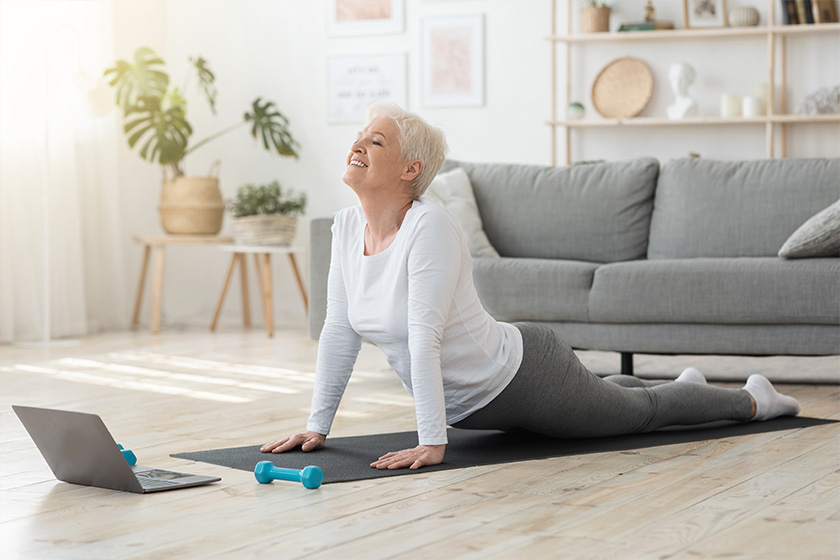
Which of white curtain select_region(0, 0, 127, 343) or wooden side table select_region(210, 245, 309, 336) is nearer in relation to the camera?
white curtain select_region(0, 0, 127, 343)

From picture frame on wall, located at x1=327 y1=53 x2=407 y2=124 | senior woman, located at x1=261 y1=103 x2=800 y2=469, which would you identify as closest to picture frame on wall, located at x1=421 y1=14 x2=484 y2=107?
picture frame on wall, located at x1=327 y1=53 x2=407 y2=124

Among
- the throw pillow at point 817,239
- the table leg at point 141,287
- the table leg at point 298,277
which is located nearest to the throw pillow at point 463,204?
the throw pillow at point 817,239

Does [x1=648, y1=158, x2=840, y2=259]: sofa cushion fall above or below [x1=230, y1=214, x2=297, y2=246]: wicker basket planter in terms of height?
above

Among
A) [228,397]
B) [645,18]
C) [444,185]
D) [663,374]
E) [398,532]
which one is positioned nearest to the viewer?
[398,532]

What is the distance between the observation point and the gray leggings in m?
2.34

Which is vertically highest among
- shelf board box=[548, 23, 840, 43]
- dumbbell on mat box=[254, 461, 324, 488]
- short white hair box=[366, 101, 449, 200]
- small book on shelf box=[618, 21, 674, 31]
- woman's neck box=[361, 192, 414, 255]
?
small book on shelf box=[618, 21, 674, 31]

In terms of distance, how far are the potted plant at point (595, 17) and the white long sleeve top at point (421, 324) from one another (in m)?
3.66

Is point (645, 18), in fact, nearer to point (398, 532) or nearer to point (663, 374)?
point (663, 374)

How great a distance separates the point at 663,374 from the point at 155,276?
2.95m

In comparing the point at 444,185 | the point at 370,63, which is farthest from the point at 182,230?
the point at 444,185

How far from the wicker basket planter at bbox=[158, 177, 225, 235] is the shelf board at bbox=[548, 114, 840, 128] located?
1.89 meters

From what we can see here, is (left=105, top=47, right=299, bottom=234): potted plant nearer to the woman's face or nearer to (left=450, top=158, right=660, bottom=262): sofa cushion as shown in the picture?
(left=450, top=158, right=660, bottom=262): sofa cushion

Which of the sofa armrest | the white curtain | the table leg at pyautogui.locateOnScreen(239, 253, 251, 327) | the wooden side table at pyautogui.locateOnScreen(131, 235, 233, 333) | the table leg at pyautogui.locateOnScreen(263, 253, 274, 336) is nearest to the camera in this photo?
the sofa armrest

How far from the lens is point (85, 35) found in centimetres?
584
